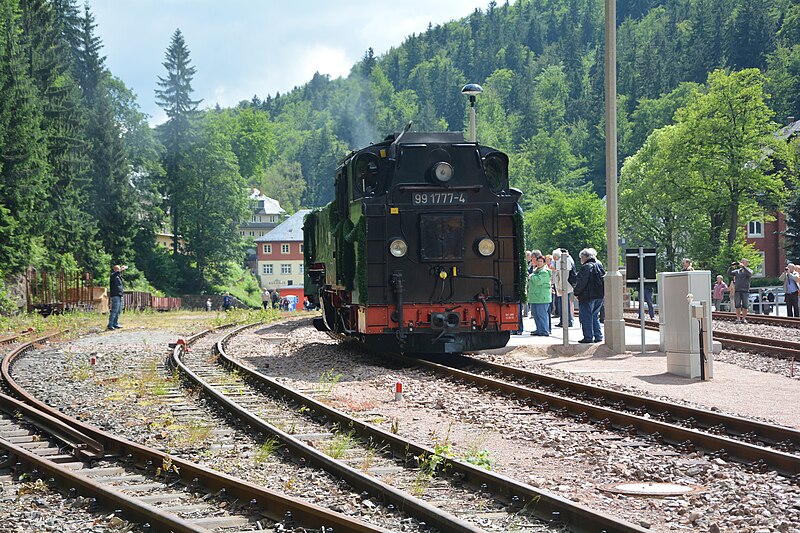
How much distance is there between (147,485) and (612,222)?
12.5m

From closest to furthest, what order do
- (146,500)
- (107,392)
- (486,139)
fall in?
(146,500) → (107,392) → (486,139)

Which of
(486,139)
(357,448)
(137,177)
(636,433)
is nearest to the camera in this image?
(357,448)

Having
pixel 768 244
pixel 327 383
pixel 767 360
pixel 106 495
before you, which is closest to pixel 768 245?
pixel 768 244

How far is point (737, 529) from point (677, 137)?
198 ft

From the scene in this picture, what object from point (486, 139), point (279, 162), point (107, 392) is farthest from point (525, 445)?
point (279, 162)

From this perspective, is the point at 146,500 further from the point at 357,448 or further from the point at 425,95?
the point at 425,95

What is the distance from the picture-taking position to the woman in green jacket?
21078 millimetres

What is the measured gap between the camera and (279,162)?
17562 cm

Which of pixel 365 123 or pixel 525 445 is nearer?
pixel 525 445

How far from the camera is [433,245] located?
15.9 m

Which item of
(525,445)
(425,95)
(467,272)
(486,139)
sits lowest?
(525,445)

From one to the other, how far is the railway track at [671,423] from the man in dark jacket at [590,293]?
16.1 ft

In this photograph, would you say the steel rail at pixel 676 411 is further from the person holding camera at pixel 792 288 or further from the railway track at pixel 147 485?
the person holding camera at pixel 792 288

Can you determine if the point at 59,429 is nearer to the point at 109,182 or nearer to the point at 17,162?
the point at 17,162
